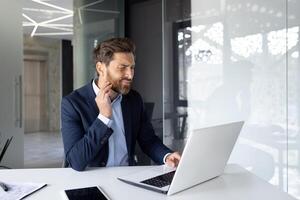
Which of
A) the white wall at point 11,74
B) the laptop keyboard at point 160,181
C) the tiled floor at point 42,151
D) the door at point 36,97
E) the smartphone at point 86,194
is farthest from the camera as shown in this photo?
the door at point 36,97

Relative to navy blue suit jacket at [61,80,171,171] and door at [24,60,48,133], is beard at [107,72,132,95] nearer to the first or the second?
navy blue suit jacket at [61,80,171,171]

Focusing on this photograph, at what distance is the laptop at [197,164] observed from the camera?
1.11 metres

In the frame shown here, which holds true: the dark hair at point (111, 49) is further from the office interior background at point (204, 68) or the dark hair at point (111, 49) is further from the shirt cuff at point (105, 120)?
the office interior background at point (204, 68)

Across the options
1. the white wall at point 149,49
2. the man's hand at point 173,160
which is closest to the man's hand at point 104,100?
the man's hand at point 173,160

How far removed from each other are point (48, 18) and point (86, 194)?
6.03 metres

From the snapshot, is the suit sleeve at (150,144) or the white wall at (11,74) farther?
the white wall at (11,74)

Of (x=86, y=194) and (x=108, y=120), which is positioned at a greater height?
(x=108, y=120)

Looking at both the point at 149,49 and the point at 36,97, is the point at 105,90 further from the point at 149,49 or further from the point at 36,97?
the point at 36,97

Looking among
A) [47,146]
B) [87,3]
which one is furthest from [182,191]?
[47,146]

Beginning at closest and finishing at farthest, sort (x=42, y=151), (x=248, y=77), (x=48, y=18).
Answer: (x=248, y=77)
(x=42, y=151)
(x=48, y=18)

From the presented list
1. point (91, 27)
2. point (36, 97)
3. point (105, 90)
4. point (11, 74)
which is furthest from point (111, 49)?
point (36, 97)

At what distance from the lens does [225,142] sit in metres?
1.29

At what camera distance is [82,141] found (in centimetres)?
146

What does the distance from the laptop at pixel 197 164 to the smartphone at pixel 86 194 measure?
0.15m
